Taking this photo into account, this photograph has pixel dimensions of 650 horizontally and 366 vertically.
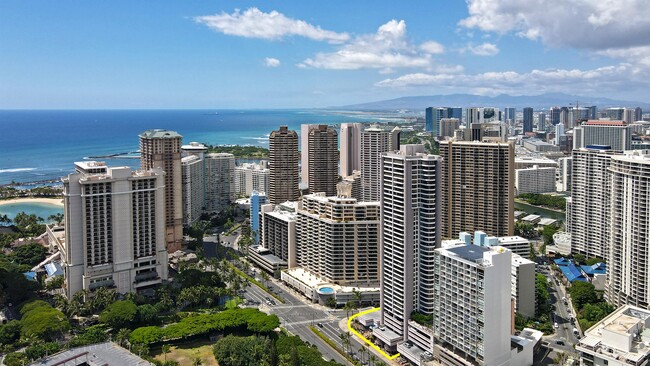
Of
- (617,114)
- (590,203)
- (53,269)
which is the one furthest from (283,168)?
(617,114)

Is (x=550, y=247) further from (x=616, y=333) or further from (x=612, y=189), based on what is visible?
(x=616, y=333)

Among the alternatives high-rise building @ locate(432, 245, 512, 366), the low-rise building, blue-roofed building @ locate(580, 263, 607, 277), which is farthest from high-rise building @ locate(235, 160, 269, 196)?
the low-rise building

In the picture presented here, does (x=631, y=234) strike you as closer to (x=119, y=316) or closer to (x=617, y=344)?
(x=617, y=344)

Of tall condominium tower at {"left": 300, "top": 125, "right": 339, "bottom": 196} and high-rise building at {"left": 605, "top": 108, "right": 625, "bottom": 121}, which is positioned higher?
high-rise building at {"left": 605, "top": 108, "right": 625, "bottom": 121}

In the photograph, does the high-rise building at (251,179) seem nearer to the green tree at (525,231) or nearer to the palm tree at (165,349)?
the green tree at (525,231)

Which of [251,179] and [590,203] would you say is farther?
[251,179]

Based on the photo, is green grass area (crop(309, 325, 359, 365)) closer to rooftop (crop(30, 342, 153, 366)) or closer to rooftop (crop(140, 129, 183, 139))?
rooftop (crop(30, 342, 153, 366))
